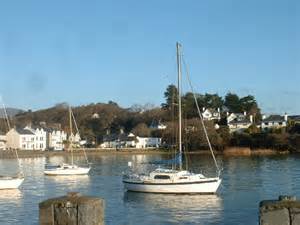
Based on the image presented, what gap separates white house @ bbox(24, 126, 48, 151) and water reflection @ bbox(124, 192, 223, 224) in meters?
124

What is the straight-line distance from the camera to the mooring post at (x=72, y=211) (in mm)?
5816

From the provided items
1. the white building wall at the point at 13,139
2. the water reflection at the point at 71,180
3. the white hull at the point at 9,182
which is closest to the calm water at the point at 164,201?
the water reflection at the point at 71,180

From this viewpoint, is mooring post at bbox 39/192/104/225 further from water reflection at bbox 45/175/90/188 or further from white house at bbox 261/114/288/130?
white house at bbox 261/114/288/130

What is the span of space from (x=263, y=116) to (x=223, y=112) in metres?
12.7

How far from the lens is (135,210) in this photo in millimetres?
33156

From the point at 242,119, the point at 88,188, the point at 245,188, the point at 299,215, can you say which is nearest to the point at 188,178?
the point at 245,188

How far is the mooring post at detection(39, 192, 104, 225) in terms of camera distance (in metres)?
5.82

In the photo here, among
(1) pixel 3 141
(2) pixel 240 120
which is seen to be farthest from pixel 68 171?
(2) pixel 240 120

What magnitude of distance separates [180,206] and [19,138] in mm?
129056

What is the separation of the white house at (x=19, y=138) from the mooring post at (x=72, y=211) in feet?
506

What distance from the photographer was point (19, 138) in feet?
512

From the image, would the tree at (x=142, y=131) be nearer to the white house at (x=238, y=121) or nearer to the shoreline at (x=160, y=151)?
the shoreline at (x=160, y=151)

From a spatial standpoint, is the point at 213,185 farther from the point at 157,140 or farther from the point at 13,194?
Answer: the point at 157,140

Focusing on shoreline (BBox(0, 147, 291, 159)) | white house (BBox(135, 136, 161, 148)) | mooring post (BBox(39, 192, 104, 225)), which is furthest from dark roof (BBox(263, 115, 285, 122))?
mooring post (BBox(39, 192, 104, 225))
